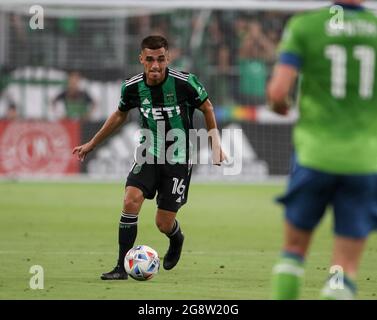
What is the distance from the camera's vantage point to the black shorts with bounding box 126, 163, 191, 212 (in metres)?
10.2

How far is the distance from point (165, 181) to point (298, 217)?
162 inches

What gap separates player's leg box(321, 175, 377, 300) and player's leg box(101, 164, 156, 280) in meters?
3.78

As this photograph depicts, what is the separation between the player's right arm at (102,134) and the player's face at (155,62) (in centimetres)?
46

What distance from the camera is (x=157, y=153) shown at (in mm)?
10359

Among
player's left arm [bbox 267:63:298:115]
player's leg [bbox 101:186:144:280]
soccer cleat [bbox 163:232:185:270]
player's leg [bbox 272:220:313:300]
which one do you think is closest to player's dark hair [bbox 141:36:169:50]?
player's leg [bbox 101:186:144:280]

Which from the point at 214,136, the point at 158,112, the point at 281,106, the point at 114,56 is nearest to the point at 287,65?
the point at 281,106

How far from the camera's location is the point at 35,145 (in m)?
23.5

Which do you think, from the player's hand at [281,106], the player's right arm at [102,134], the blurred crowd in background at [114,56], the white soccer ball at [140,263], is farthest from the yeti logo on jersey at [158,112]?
the blurred crowd in background at [114,56]

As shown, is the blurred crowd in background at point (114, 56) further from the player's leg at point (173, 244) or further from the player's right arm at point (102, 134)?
the player's right arm at point (102, 134)

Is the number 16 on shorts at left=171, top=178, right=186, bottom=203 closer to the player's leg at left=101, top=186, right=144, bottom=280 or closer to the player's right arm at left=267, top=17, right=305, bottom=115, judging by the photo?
the player's leg at left=101, top=186, right=144, bottom=280
